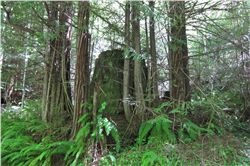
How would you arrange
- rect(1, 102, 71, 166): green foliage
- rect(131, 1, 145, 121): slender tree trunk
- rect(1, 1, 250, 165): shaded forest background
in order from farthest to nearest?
rect(131, 1, 145, 121): slender tree trunk → rect(1, 102, 71, 166): green foliage → rect(1, 1, 250, 165): shaded forest background

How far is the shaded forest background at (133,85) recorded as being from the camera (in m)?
2.74

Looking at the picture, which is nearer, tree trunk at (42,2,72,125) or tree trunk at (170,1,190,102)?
tree trunk at (170,1,190,102)

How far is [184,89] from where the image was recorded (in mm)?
3432

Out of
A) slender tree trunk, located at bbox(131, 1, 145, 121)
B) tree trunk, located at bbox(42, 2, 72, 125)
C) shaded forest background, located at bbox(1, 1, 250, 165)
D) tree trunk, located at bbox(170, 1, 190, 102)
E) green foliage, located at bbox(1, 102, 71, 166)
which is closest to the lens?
shaded forest background, located at bbox(1, 1, 250, 165)

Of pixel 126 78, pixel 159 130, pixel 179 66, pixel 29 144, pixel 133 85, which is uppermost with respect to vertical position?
pixel 179 66

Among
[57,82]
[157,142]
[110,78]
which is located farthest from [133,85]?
[57,82]

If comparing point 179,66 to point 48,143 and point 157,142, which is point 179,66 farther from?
point 48,143

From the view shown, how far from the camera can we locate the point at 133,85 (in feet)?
11.4

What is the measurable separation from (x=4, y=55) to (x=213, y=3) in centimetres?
390

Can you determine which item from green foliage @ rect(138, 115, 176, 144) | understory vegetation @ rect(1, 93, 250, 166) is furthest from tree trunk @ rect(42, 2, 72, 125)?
green foliage @ rect(138, 115, 176, 144)

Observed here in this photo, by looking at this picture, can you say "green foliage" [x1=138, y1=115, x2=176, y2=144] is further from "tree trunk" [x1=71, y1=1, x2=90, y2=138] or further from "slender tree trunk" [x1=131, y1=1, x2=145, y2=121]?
"tree trunk" [x1=71, y1=1, x2=90, y2=138]

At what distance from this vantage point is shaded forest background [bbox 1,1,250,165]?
274 centimetres

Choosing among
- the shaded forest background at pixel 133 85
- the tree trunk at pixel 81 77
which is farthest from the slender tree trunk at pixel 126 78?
the tree trunk at pixel 81 77

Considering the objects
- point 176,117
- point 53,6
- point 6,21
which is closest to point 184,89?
Result: point 176,117
